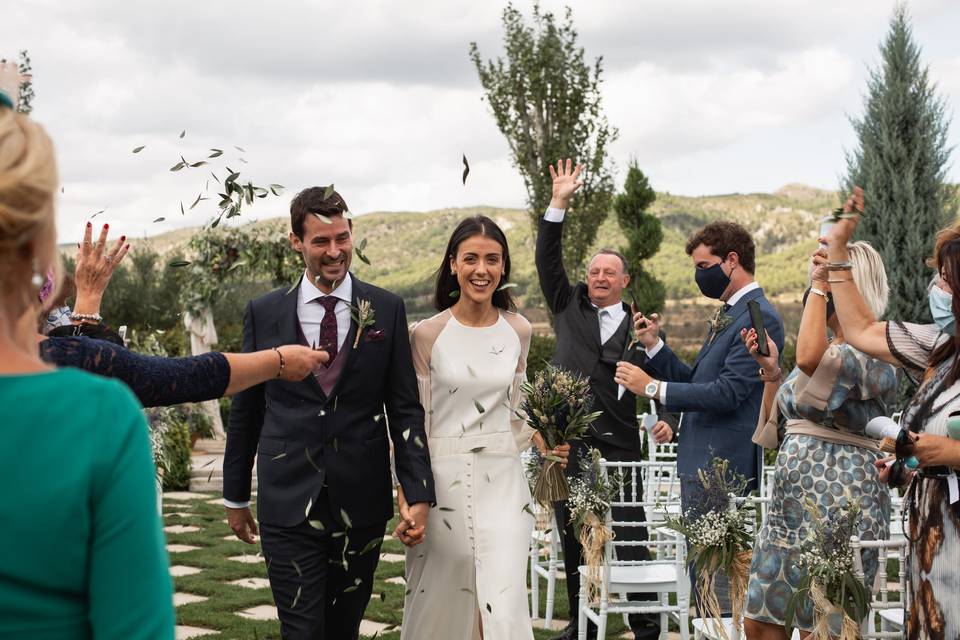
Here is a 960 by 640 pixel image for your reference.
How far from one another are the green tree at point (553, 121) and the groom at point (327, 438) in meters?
18.1

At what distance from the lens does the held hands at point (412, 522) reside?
4055mm

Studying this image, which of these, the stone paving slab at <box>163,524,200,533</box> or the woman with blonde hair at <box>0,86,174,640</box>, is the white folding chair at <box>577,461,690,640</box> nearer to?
the woman with blonde hair at <box>0,86,174,640</box>

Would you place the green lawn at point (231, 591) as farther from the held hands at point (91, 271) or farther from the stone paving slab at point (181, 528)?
the held hands at point (91, 271)

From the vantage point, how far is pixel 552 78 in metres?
22.5

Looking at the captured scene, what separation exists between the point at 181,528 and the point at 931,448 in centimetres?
848

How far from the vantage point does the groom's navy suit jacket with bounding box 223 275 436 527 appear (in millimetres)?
3959

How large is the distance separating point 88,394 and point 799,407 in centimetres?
331

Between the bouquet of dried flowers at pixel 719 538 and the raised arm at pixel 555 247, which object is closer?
the bouquet of dried flowers at pixel 719 538

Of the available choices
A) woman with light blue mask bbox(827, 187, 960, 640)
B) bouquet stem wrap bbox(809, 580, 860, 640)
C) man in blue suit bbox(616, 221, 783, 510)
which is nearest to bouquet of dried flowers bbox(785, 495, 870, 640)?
bouquet stem wrap bbox(809, 580, 860, 640)

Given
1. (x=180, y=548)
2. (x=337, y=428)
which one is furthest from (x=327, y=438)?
(x=180, y=548)

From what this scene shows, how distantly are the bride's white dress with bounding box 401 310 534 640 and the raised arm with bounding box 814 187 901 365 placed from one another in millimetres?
1506

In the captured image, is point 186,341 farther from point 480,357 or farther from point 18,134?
point 18,134

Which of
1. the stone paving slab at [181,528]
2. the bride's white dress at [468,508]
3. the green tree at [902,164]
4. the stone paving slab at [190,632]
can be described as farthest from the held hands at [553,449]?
the green tree at [902,164]

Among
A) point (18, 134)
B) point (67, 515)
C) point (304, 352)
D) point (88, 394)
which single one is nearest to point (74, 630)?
point (67, 515)
